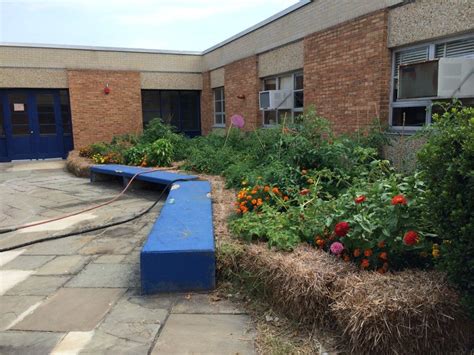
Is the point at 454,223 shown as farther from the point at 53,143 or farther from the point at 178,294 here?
the point at 53,143

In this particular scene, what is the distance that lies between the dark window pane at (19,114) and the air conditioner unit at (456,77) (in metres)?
14.2

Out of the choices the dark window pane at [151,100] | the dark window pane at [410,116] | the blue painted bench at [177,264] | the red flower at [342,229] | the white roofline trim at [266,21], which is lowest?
the blue painted bench at [177,264]

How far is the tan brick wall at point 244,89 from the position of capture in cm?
1201

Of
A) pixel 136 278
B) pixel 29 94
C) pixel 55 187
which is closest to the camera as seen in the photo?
pixel 136 278

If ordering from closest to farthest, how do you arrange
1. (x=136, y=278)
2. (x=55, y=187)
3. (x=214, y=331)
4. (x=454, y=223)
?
(x=454, y=223), (x=214, y=331), (x=136, y=278), (x=55, y=187)

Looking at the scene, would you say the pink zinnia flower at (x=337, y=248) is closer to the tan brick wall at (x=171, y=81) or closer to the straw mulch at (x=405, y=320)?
the straw mulch at (x=405, y=320)

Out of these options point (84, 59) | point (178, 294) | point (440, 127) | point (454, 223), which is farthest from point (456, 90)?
point (84, 59)

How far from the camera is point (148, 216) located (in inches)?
265

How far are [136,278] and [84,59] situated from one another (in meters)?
12.9

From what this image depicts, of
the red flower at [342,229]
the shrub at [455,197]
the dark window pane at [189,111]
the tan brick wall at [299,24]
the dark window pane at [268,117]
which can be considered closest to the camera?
the shrub at [455,197]

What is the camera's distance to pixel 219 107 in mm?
15914

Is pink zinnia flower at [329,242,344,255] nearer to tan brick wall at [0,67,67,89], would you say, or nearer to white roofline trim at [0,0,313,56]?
white roofline trim at [0,0,313,56]

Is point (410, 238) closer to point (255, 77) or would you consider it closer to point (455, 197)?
point (455, 197)

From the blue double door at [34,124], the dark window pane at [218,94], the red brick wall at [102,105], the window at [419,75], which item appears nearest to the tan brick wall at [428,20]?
the window at [419,75]
